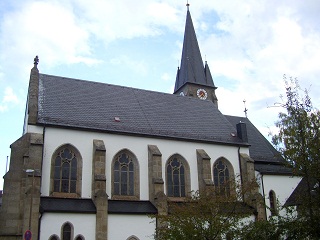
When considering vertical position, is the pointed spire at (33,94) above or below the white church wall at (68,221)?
above

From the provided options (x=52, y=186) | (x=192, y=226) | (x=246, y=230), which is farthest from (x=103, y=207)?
(x=246, y=230)

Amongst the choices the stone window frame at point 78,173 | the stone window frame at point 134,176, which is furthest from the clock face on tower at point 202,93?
the stone window frame at point 78,173

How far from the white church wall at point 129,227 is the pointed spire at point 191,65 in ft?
80.5

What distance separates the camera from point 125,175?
24.6 meters

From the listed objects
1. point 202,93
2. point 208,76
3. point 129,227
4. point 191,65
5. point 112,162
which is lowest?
point 129,227

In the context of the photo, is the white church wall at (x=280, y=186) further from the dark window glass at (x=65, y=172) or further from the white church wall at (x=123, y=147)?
the dark window glass at (x=65, y=172)

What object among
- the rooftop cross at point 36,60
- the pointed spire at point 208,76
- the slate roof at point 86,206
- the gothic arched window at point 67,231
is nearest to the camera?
the gothic arched window at point 67,231

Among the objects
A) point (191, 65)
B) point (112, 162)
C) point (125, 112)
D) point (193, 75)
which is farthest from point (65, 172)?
point (191, 65)

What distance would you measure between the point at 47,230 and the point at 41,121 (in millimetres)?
6394

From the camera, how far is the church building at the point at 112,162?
20797mm

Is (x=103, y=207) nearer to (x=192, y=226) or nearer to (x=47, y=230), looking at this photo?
(x=47, y=230)

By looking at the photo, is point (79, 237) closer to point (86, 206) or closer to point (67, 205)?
point (86, 206)

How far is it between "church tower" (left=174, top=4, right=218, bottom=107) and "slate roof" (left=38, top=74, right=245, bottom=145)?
1176 centimetres

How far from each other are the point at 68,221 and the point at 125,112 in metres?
9.41
